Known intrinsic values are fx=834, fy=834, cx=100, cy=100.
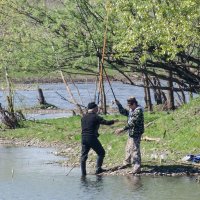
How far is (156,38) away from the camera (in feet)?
82.8

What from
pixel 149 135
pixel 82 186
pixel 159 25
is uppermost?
pixel 159 25

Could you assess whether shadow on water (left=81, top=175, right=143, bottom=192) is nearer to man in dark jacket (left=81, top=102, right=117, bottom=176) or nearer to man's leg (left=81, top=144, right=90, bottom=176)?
man's leg (left=81, top=144, right=90, bottom=176)

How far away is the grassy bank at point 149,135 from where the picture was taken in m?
22.4

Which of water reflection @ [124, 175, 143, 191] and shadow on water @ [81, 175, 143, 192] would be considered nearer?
water reflection @ [124, 175, 143, 191]

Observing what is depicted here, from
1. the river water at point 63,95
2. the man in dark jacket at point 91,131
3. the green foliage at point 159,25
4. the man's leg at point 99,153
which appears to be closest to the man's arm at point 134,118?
the man in dark jacket at point 91,131

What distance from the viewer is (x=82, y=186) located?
19.2 m

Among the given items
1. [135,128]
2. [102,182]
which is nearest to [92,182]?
[102,182]

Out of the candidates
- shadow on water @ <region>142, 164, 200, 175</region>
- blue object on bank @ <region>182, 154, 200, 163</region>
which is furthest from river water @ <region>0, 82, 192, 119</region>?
shadow on water @ <region>142, 164, 200, 175</region>

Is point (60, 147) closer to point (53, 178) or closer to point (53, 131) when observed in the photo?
point (53, 131)

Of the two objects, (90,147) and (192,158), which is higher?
(90,147)

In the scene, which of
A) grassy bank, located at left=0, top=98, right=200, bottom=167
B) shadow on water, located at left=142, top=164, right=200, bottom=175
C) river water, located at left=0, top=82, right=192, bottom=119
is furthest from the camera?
river water, located at left=0, top=82, right=192, bottom=119

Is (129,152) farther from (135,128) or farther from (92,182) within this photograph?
(92,182)

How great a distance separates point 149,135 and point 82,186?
6.06m

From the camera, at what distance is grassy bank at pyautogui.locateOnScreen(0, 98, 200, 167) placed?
22.4 m
